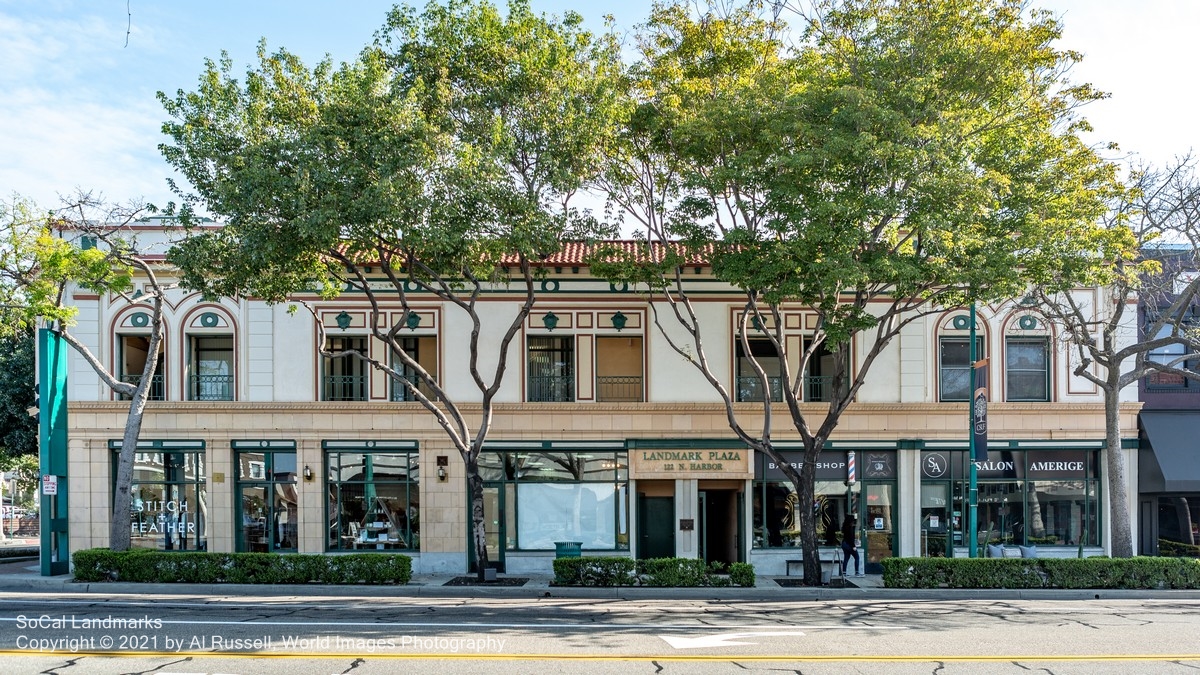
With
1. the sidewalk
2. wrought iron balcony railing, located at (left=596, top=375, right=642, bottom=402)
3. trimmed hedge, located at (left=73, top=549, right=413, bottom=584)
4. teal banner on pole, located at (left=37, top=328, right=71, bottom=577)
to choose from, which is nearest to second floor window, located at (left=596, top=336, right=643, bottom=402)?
wrought iron balcony railing, located at (left=596, top=375, right=642, bottom=402)

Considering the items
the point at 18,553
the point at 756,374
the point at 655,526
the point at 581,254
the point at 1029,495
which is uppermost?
the point at 581,254

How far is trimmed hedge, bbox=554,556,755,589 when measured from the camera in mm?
19375

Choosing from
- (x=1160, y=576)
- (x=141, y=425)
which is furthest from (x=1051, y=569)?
(x=141, y=425)

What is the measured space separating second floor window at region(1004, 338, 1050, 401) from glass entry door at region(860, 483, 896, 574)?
408 cm

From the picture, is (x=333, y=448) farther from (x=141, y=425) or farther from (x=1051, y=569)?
(x=1051, y=569)

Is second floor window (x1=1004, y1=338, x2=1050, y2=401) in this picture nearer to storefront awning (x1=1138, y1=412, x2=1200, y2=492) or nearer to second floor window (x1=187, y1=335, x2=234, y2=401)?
storefront awning (x1=1138, y1=412, x2=1200, y2=492)

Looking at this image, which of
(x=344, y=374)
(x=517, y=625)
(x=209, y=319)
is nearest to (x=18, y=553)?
(x=209, y=319)

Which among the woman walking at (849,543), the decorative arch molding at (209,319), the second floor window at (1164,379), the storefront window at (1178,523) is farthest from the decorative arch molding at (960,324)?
the decorative arch molding at (209,319)

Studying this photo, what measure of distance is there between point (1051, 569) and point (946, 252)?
7.57 meters

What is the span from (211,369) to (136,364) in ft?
6.94

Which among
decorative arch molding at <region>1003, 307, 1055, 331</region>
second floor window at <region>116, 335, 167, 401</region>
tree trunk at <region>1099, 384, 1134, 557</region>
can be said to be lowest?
tree trunk at <region>1099, 384, 1134, 557</region>

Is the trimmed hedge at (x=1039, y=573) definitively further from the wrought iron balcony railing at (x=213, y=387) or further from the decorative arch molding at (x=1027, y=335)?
the wrought iron balcony railing at (x=213, y=387)

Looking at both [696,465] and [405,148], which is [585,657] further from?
[696,465]

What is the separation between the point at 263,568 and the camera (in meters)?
19.5
